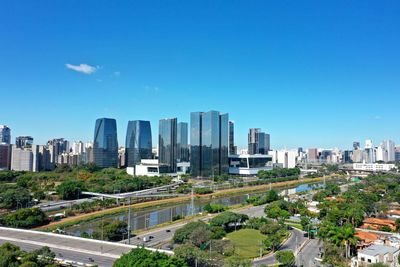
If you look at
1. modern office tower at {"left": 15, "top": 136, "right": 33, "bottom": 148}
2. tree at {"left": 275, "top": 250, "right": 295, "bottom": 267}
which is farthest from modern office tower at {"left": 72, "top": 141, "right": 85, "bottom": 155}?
tree at {"left": 275, "top": 250, "right": 295, "bottom": 267}

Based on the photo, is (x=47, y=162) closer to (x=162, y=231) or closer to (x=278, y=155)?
(x=162, y=231)

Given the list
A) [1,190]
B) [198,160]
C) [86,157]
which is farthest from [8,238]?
[86,157]

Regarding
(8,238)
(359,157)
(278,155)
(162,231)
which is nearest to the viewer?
(8,238)

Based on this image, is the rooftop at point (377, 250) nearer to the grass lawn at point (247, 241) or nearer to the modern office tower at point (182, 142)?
the grass lawn at point (247, 241)

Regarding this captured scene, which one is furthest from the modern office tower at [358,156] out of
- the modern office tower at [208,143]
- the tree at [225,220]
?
the tree at [225,220]

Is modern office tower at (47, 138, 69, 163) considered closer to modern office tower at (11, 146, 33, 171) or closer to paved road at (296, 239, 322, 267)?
modern office tower at (11, 146, 33, 171)

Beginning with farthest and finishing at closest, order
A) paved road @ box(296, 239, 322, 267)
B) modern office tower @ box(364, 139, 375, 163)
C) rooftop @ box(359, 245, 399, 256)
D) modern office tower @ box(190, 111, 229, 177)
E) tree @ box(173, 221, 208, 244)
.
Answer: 1. modern office tower @ box(364, 139, 375, 163)
2. modern office tower @ box(190, 111, 229, 177)
3. tree @ box(173, 221, 208, 244)
4. paved road @ box(296, 239, 322, 267)
5. rooftop @ box(359, 245, 399, 256)

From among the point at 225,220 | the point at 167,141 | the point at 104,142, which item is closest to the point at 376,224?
the point at 225,220
